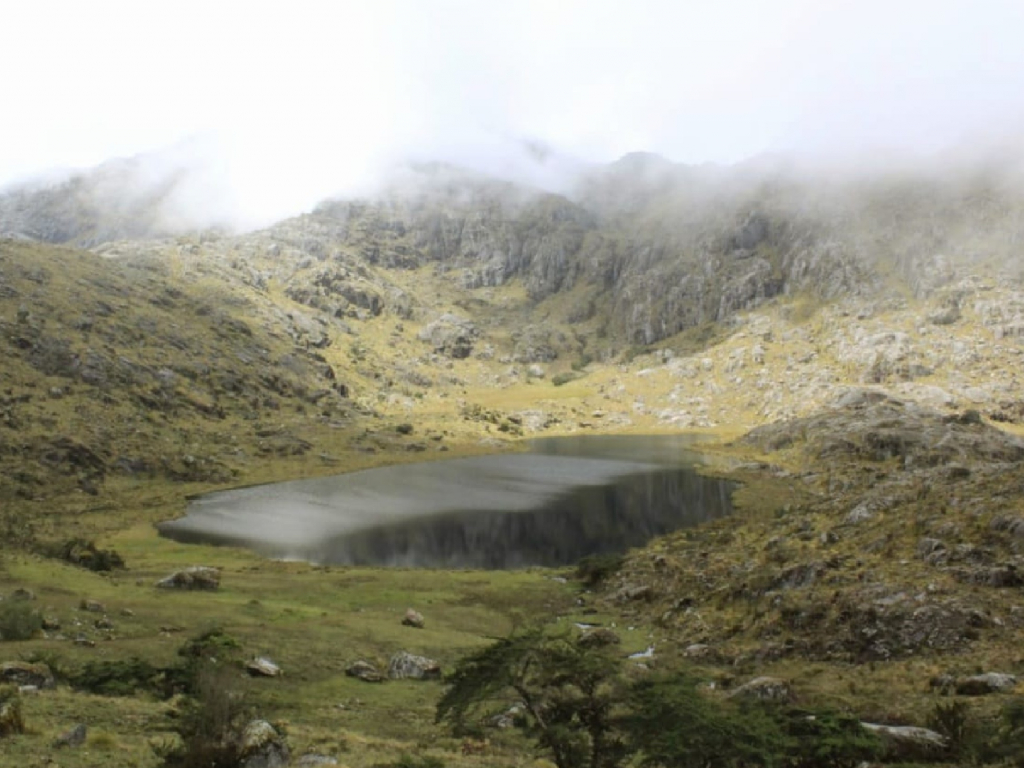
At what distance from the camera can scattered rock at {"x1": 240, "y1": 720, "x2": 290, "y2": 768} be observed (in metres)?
17.0

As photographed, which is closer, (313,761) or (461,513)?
(313,761)

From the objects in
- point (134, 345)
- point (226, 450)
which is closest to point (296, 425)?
point (226, 450)

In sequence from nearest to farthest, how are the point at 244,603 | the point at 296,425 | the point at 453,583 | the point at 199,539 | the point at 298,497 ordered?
the point at 244,603 → the point at 453,583 → the point at 199,539 → the point at 298,497 → the point at 296,425

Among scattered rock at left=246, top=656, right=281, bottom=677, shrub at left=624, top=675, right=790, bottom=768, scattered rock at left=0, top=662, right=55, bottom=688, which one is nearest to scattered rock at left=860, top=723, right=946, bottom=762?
shrub at left=624, top=675, right=790, bottom=768

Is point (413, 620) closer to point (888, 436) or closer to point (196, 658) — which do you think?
point (196, 658)

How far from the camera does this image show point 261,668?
101ft

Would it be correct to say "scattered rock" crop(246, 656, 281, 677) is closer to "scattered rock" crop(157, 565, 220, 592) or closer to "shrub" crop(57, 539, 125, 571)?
"scattered rock" crop(157, 565, 220, 592)

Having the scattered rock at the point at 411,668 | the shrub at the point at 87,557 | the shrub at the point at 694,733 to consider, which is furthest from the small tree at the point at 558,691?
the shrub at the point at 87,557

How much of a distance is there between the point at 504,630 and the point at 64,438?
10284 centimetres

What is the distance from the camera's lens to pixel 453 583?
60625mm

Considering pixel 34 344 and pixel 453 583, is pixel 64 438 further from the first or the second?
pixel 453 583

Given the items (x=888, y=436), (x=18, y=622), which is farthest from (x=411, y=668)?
(x=888, y=436)

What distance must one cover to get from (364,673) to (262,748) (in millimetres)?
16354

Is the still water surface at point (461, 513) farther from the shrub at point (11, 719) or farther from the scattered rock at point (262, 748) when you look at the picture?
the scattered rock at point (262, 748)
